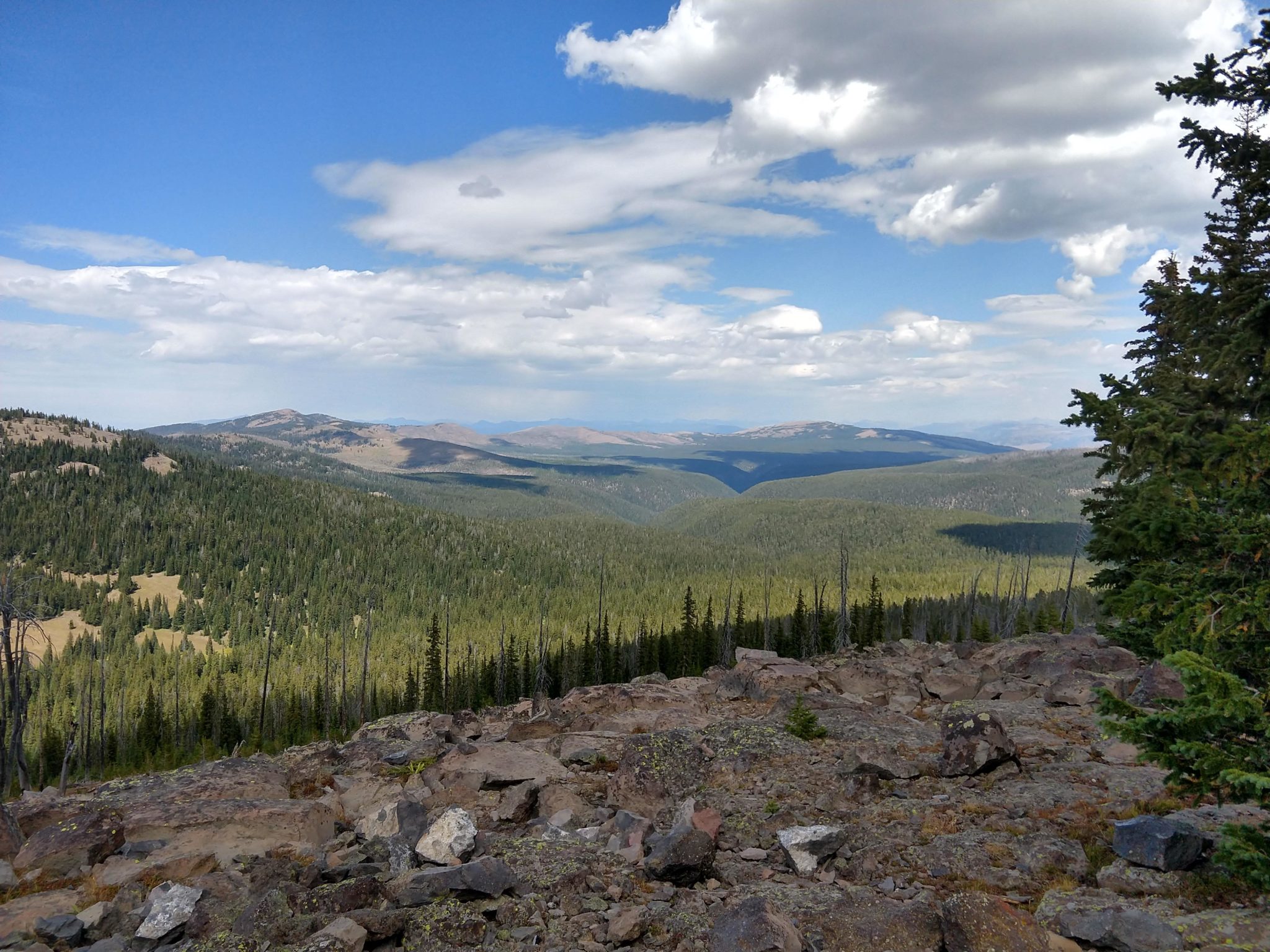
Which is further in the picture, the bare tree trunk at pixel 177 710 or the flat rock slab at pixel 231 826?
the bare tree trunk at pixel 177 710

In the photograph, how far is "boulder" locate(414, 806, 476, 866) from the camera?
42.2 feet

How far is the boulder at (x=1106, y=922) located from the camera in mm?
8406

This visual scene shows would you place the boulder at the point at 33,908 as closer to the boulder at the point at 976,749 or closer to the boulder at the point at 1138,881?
the boulder at the point at 1138,881

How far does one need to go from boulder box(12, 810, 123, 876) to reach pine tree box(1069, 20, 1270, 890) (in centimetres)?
1895

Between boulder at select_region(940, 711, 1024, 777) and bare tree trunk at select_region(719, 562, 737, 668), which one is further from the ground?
boulder at select_region(940, 711, 1024, 777)

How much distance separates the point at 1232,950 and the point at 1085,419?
34.8ft

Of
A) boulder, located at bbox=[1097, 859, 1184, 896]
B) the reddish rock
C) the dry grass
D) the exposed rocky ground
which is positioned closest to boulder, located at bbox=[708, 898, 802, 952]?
the exposed rocky ground

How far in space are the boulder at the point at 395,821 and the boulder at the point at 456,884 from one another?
2783mm

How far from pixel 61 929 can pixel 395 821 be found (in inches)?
222

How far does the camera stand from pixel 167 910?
1070 cm

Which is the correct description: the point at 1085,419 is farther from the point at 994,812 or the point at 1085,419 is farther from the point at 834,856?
the point at 834,856

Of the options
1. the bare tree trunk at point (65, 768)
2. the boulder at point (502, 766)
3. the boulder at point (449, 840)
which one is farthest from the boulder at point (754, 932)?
the bare tree trunk at point (65, 768)

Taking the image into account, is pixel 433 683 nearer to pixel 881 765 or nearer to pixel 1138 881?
pixel 881 765

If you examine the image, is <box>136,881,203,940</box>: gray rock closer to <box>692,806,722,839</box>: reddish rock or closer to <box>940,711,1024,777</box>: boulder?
<box>692,806,722,839</box>: reddish rock
